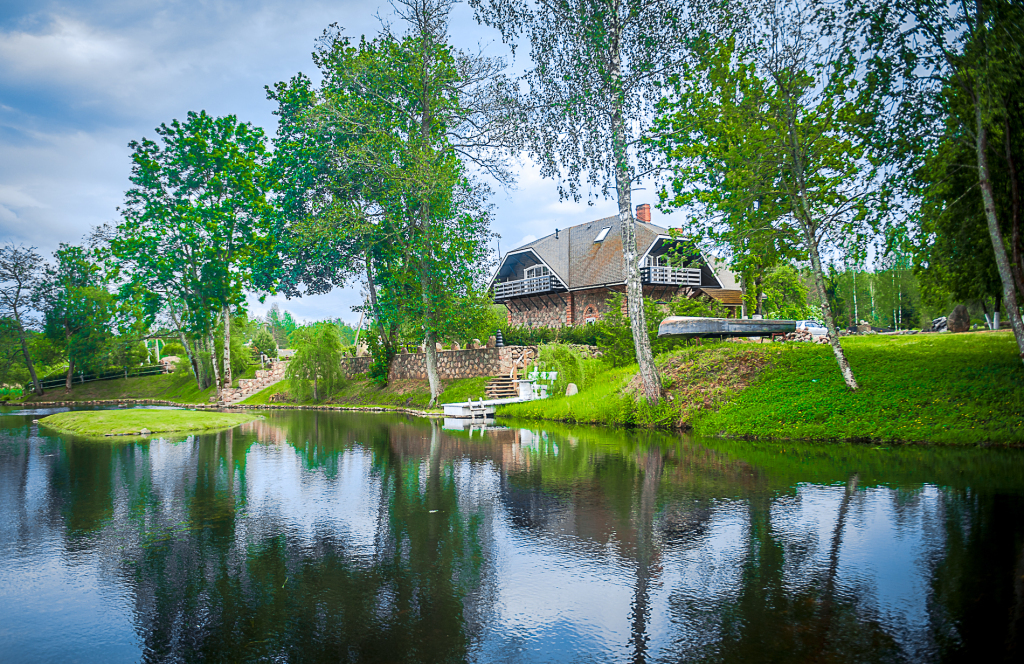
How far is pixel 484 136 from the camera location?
2794 centimetres

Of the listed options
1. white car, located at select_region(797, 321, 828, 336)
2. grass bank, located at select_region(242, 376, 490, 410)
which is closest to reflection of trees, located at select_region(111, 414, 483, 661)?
grass bank, located at select_region(242, 376, 490, 410)

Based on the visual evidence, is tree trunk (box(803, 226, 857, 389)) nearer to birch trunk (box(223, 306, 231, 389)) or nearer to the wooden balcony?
the wooden balcony

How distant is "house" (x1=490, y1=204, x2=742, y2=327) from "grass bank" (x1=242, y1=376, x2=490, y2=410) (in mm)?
12328

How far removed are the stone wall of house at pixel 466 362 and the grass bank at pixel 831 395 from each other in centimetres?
919

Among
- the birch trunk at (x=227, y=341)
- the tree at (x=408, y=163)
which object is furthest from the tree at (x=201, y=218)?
the tree at (x=408, y=163)

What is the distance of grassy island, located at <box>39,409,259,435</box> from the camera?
803 inches

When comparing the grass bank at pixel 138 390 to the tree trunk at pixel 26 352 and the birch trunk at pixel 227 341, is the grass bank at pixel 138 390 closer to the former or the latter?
the tree trunk at pixel 26 352

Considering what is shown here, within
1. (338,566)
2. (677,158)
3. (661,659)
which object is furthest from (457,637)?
(677,158)

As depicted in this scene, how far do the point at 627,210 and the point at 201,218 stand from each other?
29.1 meters

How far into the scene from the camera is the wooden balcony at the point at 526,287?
4381 centimetres

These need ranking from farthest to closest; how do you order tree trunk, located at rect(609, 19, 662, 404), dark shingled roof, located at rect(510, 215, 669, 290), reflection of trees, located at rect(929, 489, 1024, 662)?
dark shingled roof, located at rect(510, 215, 669, 290) → tree trunk, located at rect(609, 19, 662, 404) → reflection of trees, located at rect(929, 489, 1024, 662)

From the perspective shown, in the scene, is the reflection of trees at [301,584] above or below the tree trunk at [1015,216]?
below

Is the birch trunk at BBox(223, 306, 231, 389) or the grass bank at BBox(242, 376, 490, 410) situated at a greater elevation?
the birch trunk at BBox(223, 306, 231, 389)

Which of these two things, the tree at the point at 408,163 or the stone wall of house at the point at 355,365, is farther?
the stone wall of house at the point at 355,365
